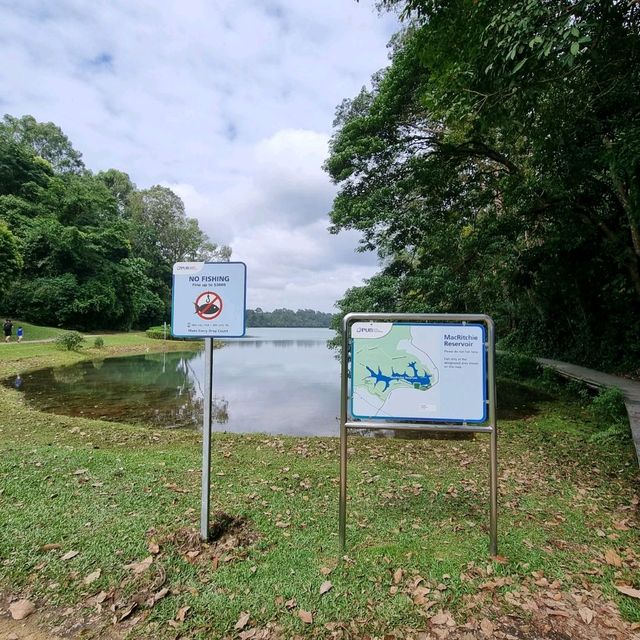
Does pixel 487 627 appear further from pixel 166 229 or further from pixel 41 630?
pixel 166 229

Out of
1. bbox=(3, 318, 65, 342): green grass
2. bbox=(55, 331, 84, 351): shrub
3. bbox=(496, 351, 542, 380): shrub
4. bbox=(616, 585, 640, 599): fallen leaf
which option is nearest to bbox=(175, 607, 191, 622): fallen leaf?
bbox=(616, 585, 640, 599): fallen leaf

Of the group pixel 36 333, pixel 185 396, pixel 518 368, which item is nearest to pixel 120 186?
pixel 36 333

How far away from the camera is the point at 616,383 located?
25.7ft

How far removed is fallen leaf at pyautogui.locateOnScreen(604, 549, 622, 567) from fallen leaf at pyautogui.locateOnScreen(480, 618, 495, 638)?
3.30 feet

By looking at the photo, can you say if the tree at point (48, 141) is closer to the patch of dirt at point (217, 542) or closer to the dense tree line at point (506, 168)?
the dense tree line at point (506, 168)

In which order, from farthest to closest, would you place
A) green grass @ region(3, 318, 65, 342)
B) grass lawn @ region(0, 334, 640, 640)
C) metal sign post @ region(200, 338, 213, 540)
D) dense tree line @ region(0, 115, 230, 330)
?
dense tree line @ region(0, 115, 230, 330)
green grass @ region(3, 318, 65, 342)
metal sign post @ region(200, 338, 213, 540)
grass lawn @ region(0, 334, 640, 640)

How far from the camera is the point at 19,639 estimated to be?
5.68 feet

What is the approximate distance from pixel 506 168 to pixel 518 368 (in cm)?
560

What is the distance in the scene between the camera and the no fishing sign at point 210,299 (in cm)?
238

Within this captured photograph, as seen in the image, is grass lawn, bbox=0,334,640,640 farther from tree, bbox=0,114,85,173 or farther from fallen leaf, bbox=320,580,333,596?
tree, bbox=0,114,85,173

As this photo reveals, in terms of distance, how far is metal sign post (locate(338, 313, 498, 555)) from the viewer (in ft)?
7.47

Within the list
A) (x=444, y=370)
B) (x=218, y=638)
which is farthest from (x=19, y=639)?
(x=444, y=370)

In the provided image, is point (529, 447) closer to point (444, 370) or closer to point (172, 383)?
point (444, 370)

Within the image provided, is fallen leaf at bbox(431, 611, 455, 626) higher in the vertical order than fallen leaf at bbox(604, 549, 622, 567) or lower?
lower
